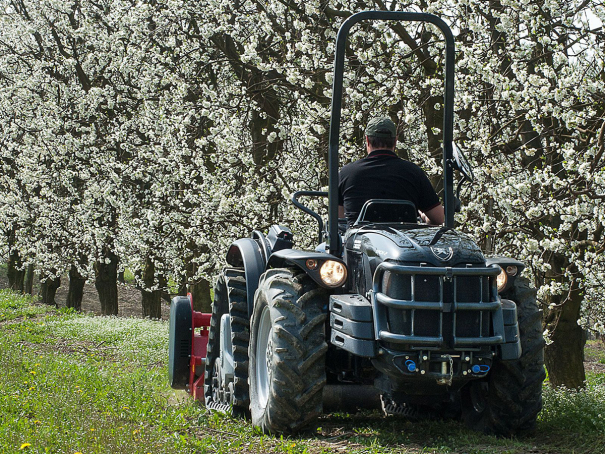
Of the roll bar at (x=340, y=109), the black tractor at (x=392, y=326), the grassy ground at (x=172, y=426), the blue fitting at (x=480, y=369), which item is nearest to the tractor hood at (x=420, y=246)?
the black tractor at (x=392, y=326)

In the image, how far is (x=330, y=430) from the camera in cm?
559

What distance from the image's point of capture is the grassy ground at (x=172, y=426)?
4855 mm

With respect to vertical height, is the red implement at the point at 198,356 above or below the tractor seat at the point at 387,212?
below

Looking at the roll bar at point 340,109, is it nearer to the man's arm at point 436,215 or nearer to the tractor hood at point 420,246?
the tractor hood at point 420,246

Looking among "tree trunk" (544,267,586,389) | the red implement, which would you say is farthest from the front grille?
"tree trunk" (544,267,586,389)

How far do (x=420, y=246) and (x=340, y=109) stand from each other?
1174mm

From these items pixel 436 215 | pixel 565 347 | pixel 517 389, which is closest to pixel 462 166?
pixel 436 215

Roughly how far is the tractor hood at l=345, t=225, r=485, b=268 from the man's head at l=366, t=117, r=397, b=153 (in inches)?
34.1

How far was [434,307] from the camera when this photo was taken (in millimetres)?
4637

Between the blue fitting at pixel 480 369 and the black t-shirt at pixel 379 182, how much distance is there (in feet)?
4.86

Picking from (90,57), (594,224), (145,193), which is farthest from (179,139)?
(594,224)

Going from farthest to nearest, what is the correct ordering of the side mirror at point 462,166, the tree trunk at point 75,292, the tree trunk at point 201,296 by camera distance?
the tree trunk at point 75,292 → the tree trunk at point 201,296 → the side mirror at point 462,166

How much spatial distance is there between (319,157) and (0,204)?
14.9 metres

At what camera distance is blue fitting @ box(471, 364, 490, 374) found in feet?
15.5
